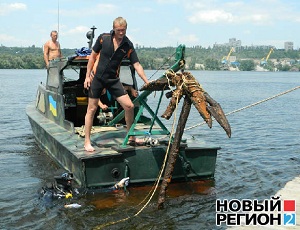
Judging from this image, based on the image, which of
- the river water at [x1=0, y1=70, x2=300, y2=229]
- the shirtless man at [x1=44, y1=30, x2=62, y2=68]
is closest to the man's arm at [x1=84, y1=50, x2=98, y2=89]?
the river water at [x1=0, y1=70, x2=300, y2=229]

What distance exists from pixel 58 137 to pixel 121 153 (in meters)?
2.20

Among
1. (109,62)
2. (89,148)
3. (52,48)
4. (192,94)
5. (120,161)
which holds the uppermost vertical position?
(52,48)

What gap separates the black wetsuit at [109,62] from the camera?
855 centimetres

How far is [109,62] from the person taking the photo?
8.62 meters

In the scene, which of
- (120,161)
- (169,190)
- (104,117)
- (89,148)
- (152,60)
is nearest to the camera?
(120,161)

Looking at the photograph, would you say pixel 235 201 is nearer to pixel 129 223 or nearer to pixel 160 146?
pixel 160 146

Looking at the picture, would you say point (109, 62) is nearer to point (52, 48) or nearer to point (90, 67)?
point (90, 67)

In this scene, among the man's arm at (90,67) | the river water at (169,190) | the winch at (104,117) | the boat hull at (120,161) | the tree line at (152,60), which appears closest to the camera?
the river water at (169,190)

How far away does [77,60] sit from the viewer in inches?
445

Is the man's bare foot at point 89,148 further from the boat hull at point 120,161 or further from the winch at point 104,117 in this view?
the winch at point 104,117

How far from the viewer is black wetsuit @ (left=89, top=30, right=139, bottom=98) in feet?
28.0

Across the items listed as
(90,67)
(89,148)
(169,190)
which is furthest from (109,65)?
(169,190)

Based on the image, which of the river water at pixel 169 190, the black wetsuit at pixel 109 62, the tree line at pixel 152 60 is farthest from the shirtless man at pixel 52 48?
the tree line at pixel 152 60

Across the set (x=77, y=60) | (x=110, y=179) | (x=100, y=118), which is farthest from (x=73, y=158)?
(x=77, y=60)
